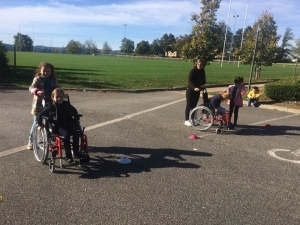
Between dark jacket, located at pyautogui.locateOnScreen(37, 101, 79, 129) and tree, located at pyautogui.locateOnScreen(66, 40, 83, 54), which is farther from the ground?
tree, located at pyautogui.locateOnScreen(66, 40, 83, 54)

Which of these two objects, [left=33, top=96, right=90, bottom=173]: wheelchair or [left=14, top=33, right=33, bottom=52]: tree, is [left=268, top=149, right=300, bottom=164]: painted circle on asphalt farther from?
[left=14, top=33, right=33, bottom=52]: tree

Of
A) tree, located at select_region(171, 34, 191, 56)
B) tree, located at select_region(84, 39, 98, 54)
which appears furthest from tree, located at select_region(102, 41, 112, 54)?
tree, located at select_region(171, 34, 191, 56)

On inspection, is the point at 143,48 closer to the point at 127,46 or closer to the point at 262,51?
the point at 127,46

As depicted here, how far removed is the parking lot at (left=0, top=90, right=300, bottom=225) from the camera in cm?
325

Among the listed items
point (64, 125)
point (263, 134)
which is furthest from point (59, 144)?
point (263, 134)

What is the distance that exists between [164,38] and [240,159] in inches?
5184

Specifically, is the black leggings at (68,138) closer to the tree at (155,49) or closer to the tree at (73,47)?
the tree at (155,49)

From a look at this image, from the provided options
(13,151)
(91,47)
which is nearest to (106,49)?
(91,47)

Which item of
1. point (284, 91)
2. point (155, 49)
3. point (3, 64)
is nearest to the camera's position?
point (284, 91)

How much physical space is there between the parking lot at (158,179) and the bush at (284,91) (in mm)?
4578

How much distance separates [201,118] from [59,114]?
386 cm

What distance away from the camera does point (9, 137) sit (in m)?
5.85

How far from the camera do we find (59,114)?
14.2 feet

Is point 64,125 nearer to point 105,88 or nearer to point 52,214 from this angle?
point 52,214
